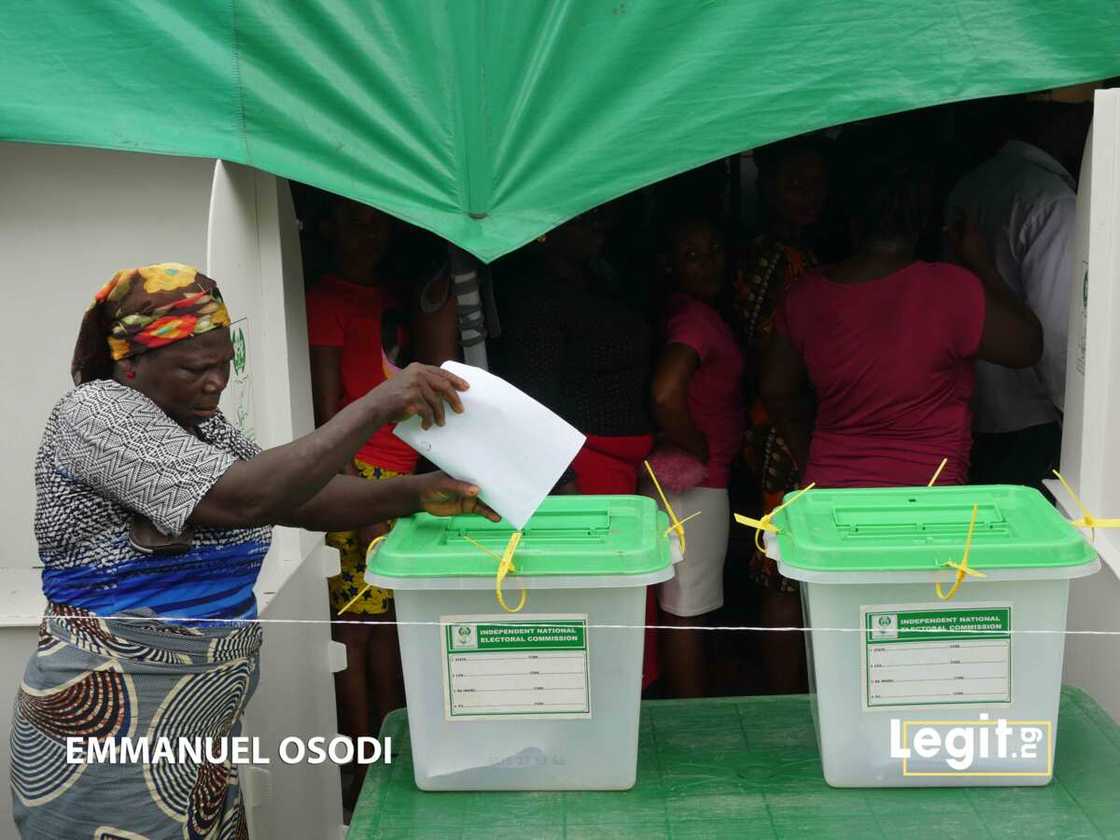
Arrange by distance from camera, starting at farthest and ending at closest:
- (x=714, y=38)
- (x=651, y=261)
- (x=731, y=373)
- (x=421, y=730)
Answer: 1. (x=651, y=261)
2. (x=731, y=373)
3. (x=714, y=38)
4. (x=421, y=730)

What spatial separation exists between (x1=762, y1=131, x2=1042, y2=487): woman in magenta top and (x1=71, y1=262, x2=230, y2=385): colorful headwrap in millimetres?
1631

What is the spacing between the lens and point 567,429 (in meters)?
2.22

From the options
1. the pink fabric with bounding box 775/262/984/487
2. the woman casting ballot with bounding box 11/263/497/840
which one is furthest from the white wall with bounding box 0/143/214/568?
the pink fabric with bounding box 775/262/984/487

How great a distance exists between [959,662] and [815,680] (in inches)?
10.0

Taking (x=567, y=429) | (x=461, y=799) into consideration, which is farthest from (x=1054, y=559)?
(x=461, y=799)

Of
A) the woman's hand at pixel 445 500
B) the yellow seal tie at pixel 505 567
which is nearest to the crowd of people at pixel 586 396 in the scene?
the woman's hand at pixel 445 500

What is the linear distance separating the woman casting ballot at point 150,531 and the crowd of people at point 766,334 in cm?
117

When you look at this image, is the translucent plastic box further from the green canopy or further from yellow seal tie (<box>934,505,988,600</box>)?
the green canopy

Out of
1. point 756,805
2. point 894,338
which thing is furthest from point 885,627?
point 894,338

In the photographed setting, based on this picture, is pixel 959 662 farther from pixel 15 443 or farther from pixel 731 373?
pixel 15 443

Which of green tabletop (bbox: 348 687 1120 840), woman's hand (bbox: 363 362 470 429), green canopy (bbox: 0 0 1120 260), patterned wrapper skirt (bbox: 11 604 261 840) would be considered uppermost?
green canopy (bbox: 0 0 1120 260)

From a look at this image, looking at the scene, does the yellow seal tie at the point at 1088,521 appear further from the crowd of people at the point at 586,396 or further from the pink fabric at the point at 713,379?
the pink fabric at the point at 713,379

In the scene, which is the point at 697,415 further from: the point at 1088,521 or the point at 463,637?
the point at 463,637

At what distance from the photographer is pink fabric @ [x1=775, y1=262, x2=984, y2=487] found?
3.25 m
